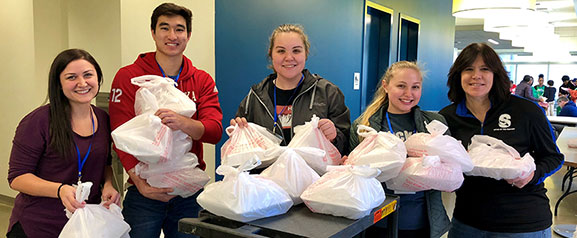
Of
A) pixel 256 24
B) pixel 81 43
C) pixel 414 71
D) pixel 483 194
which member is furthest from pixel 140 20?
pixel 483 194

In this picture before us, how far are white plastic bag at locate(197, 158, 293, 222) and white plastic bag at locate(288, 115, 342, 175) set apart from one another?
0.31 m

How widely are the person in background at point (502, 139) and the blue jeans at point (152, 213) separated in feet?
4.06

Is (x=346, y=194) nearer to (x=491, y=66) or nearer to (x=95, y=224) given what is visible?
(x=95, y=224)

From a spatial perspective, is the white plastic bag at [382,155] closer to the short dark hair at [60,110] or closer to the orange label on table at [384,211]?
the orange label on table at [384,211]

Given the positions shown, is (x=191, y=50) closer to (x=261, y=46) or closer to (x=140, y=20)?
(x=140, y=20)

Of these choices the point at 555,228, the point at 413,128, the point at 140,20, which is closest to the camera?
the point at 413,128

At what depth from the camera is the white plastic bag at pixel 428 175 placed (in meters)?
1.47

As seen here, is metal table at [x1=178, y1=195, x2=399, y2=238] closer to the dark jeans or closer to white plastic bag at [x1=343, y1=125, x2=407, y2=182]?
white plastic bag at [x1=343, y1=125, x2=407, y2=182]

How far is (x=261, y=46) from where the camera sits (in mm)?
3732

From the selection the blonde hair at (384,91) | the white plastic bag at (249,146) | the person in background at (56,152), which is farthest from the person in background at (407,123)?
the person in background at (56,152)

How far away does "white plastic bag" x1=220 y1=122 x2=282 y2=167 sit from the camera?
1.49 metres

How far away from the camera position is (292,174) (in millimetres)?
1332

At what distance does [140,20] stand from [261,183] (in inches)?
84.2

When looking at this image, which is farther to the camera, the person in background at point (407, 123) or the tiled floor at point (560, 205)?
the tiled floor at point (560, 205)
